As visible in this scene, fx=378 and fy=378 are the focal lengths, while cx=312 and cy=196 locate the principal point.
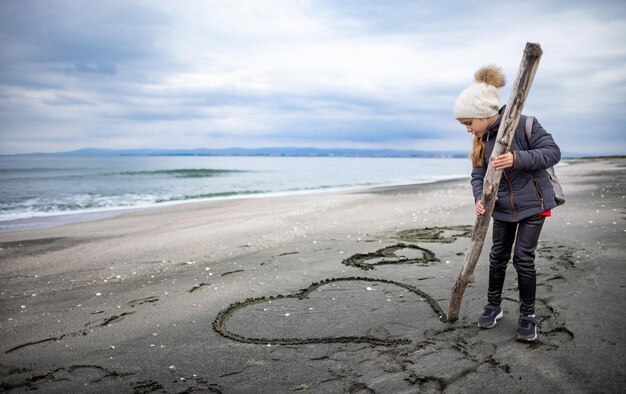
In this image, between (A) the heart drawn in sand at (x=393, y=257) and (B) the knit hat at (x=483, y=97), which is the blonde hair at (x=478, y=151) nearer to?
(B) the knit hat at (x=483, y=97)

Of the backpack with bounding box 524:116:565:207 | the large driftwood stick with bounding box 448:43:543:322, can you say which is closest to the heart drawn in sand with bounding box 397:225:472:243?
the backpack with bounding box 524:116:565:207

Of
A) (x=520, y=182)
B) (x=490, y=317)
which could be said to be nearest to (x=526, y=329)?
(x=490, y=317)

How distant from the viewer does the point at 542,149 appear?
3939mm

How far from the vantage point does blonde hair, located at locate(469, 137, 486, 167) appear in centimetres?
443

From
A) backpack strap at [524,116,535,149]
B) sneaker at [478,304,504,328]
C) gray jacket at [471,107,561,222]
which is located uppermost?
backpack strap at [524,116,535,149]

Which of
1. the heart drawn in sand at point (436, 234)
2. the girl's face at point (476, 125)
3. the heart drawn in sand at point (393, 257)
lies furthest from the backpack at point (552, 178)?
the heart drawn in sand at point (436, 234)

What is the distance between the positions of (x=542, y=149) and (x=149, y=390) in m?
4.60

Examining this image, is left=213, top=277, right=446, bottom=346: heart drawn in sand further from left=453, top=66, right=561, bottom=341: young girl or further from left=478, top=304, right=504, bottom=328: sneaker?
left=453, top=66, right=561, bottom=341: young girl

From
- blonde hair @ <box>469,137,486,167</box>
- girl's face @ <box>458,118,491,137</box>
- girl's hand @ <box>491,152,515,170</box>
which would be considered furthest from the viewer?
blonde hair @ <box>469,137,486,167</box>

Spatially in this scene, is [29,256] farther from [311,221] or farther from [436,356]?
[436,356]

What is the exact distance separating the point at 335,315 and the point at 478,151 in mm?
2815

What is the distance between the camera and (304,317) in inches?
204

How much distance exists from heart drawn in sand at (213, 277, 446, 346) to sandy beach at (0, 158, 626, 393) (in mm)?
27

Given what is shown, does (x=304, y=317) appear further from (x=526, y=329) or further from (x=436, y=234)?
(x=436, y=234)
